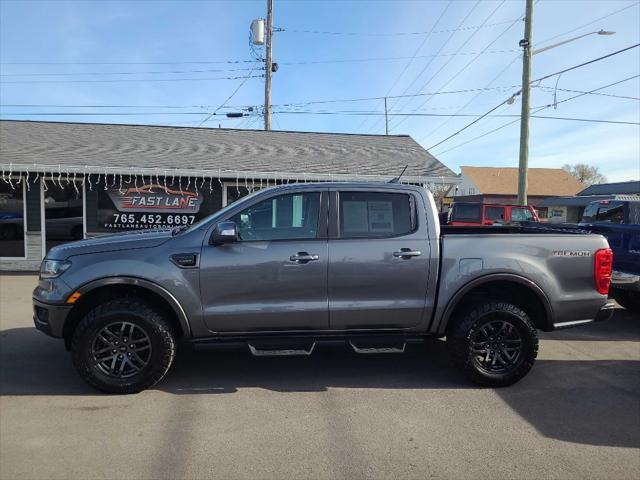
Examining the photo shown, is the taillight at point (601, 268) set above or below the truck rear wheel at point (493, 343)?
above

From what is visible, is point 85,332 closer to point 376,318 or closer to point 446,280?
point 376,318

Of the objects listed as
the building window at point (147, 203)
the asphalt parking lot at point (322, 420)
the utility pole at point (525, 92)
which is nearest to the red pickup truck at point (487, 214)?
the utility pole at point (525, 92)

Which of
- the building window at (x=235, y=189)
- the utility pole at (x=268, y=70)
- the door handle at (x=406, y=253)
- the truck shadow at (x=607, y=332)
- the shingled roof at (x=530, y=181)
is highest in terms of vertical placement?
the utility pole at (x=268, y=70)

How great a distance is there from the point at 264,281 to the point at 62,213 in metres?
9.40

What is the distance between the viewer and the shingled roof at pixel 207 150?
1163 centimetres

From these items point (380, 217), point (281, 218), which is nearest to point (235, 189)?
point (281, 218)

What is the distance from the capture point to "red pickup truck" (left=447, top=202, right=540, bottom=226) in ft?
56.3

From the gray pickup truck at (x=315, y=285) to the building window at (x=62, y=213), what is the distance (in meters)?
7.99

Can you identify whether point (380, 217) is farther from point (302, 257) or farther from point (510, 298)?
point (510, 298)

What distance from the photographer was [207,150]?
12992 millimetres

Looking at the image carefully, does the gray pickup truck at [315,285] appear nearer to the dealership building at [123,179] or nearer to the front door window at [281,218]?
the front door window at [281,218]

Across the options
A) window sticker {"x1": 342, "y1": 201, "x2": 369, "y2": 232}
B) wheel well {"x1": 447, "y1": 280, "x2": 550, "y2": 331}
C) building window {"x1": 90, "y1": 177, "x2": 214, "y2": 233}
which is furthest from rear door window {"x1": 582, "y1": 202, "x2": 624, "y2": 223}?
building window {"x1": 90, "y1": 177, "x2": 214, "y2": 233}

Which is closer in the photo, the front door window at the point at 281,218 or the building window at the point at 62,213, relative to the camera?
the front door window at the point at 281,218

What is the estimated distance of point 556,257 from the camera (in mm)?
4836
